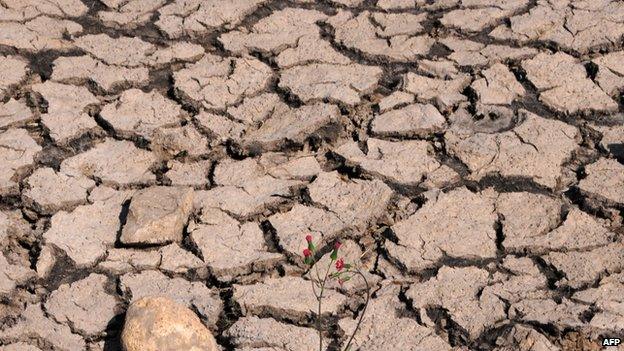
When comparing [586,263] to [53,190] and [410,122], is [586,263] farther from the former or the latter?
[53,190]

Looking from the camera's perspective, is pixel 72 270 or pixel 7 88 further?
pixel 7 88

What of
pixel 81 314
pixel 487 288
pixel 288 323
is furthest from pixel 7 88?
pixel 487 288

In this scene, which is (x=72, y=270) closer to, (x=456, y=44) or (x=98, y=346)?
(x=98, y=346)

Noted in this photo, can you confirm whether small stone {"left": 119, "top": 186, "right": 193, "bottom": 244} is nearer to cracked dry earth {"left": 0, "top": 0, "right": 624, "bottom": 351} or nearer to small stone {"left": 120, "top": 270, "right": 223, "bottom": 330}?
cracked dry earth {"left": 0, "top": 0, "right": 624, "bottom": 351}

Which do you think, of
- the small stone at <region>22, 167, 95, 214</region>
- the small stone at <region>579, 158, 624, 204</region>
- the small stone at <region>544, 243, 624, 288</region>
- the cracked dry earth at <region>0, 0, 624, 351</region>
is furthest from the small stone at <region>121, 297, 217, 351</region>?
the small stone at <region>579, 158, 624, 204</region>

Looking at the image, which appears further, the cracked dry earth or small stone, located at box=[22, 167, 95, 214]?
small stone, located at box=[22, 167, 95, 214]

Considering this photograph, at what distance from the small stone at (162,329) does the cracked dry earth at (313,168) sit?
0.49ft

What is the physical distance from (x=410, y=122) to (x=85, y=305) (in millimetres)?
1313

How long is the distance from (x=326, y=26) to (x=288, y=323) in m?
1.63

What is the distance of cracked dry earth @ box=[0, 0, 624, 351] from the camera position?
10.6 ft

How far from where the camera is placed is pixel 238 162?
383 cm

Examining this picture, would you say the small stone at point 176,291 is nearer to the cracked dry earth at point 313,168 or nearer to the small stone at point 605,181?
the cracked dry earth at point 313,168

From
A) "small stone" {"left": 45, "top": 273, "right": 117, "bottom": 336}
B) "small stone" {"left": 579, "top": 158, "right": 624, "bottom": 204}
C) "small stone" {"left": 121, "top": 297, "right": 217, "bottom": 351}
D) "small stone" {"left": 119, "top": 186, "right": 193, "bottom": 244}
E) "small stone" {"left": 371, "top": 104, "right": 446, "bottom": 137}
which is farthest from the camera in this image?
"small stone" {"left": 371, "top": 104, "right": 446, "bottom": 137}

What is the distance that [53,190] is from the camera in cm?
370
